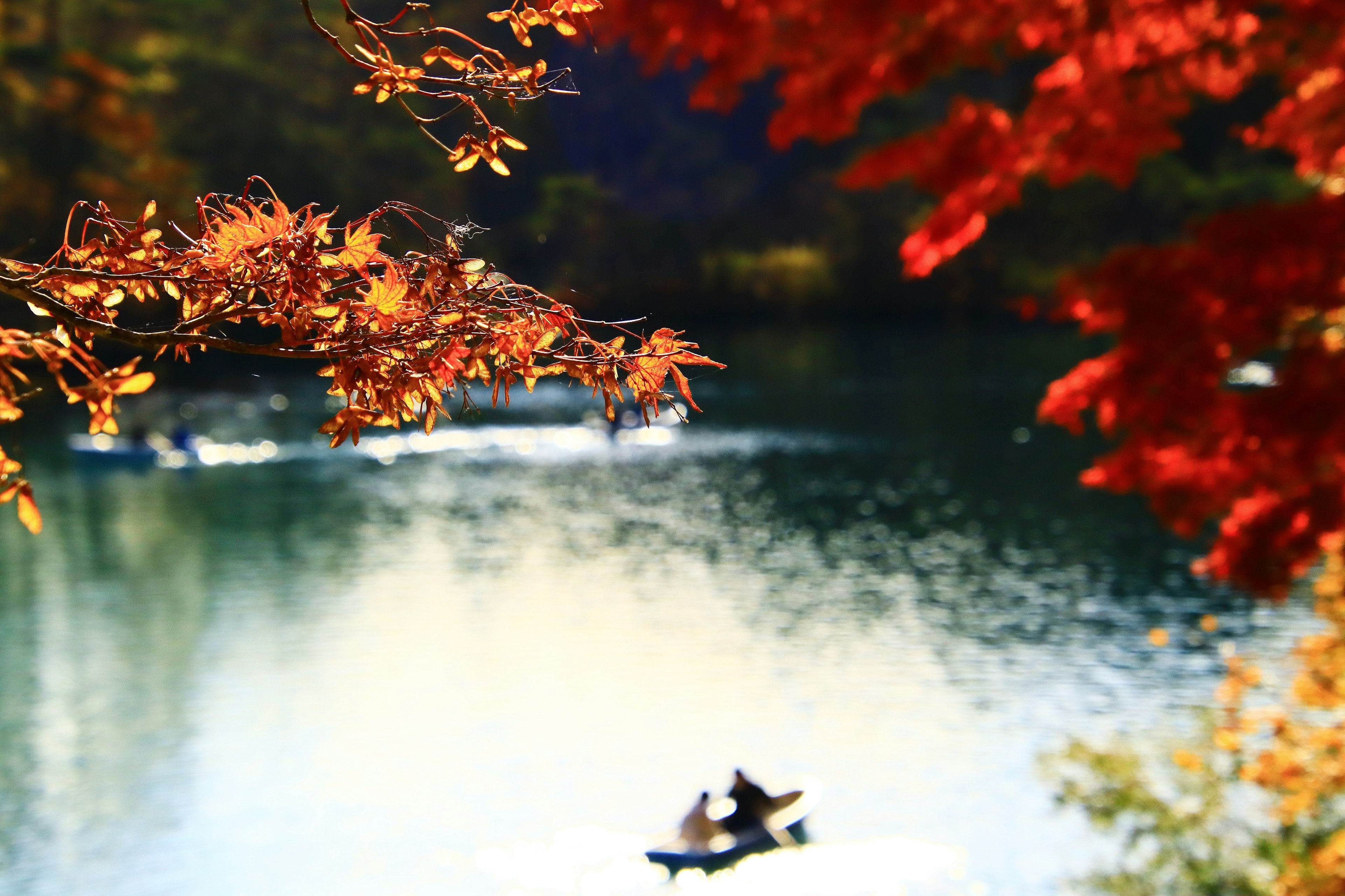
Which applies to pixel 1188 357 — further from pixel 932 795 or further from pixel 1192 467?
pixel 932 795

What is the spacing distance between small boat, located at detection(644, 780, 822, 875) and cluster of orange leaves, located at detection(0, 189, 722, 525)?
10076 millimetres

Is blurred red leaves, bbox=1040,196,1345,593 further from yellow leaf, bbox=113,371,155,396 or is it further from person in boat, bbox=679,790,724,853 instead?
person in boat, bbox=679,790,724,853

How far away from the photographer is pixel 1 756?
14633 millimetres

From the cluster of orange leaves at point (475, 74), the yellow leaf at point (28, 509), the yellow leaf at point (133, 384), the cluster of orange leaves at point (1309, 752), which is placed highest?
the cluster of orange leaves at point (475, 74)

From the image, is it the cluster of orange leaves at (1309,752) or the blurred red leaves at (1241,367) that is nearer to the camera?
the blurred red leaves at (1241,367)

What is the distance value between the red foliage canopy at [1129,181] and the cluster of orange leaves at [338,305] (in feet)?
12.6

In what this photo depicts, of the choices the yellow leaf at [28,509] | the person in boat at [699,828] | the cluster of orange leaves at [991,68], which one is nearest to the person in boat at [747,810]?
the person in boat at [699,828]

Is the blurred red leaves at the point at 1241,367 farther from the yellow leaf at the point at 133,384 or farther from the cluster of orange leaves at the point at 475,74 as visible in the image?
the yellow leaf at the point at 133,384

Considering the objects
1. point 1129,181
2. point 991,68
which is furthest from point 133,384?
point 1129,181

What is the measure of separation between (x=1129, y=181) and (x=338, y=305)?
5261 mm

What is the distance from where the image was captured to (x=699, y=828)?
1209cm

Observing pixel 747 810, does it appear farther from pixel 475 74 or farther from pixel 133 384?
pixel 133 384

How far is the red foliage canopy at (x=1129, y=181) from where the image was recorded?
607cm

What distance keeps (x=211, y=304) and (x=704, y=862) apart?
10.4 meters
